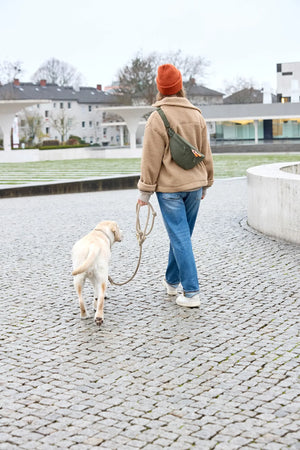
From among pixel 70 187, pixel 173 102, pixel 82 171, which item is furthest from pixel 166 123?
pixel 82 171

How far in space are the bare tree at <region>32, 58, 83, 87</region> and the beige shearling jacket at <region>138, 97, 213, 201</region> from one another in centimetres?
11387

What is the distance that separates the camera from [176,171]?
6.27 m

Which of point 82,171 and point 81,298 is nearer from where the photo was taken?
point 81,298

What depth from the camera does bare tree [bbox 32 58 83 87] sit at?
4646 inches

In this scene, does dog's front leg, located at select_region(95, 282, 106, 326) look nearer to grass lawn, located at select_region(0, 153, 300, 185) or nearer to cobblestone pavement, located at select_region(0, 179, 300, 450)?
cobblestone pavement, located at select_region(0, 179, 300, 450)

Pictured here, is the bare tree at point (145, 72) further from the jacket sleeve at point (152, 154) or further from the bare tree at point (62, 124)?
the jacket sleeve at point (152, 154)

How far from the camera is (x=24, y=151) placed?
5150 centimetres

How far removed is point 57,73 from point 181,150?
383 feet

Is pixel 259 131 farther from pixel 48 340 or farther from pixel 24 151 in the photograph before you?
pixel 48 340

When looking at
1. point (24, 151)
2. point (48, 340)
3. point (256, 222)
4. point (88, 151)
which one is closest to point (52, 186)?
point (256, 222)

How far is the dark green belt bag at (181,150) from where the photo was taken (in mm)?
6152

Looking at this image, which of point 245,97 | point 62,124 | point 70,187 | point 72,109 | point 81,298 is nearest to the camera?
point 81,298

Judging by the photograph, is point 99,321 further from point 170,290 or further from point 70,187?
point 70,187

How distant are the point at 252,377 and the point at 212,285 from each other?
9.35 ft
